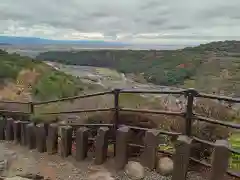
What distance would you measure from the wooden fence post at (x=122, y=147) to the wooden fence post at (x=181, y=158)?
674mm

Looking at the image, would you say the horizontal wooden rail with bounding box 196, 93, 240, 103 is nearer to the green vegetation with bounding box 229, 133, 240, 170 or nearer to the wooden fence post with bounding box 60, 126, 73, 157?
the green vegetation with bounding box 229, 133, 240, 170

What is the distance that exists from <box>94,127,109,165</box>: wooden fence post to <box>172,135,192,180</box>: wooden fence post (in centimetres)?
95

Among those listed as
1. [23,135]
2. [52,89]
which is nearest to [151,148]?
[23,135]

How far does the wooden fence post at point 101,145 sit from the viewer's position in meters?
3.79

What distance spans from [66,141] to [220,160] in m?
2.03

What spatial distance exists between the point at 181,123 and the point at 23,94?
9086mm

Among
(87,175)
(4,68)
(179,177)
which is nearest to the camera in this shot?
(179,177)

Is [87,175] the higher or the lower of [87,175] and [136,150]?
the lower

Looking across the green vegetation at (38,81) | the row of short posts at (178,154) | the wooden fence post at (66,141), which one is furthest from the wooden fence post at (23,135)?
the green vegetation at (38,81)

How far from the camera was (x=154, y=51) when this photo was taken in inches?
860

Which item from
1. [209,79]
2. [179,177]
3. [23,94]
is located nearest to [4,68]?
[23,94]

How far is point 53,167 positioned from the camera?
13.2ft

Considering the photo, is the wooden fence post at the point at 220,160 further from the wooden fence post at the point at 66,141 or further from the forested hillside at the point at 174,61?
the forested hillside at the point at 174,61

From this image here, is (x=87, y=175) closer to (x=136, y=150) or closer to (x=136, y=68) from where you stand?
(x=136, y=150)
